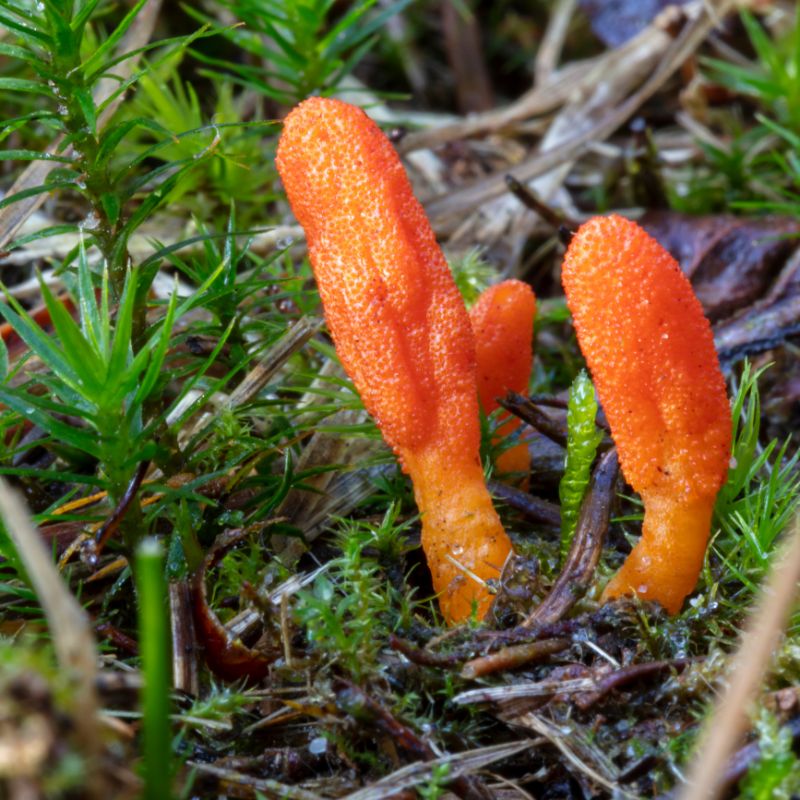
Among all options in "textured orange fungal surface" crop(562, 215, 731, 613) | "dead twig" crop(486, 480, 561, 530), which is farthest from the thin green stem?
"dead twig" crop(486, 480, 561, 530)

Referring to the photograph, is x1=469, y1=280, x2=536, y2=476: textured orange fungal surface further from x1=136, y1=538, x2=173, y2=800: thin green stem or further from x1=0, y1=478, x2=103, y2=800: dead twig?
x1=0, y1=478, x2=103, y2=800: dead twig

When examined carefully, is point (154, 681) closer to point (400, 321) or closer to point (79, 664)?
point (79, 664)

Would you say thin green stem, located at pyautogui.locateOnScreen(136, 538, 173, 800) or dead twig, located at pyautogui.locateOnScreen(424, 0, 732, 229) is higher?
dead twig, located at pyautogui.locateOnScreen(424, 0, 732, 229)

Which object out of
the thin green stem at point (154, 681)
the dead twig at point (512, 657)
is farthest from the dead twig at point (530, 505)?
the thin green stem at point (154, 681)

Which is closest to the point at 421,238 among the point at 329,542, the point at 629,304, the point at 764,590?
the point at 629,304

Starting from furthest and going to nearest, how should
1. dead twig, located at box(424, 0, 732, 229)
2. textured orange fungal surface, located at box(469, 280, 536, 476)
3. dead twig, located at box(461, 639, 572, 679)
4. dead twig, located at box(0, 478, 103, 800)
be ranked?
dead twig, located at box(424, 0, 732, 229) → textured orange fungal surface, located at box(469, 280, 536, 476) → dead twig, located at box(461, 639, 572, 679) → dead twig, located at box(0, 478, 103, 800)

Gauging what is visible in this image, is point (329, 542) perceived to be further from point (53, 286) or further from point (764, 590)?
point (53, 286)

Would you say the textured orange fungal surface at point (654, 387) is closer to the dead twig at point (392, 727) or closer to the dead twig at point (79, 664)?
the dead twig at point (392, 727)
